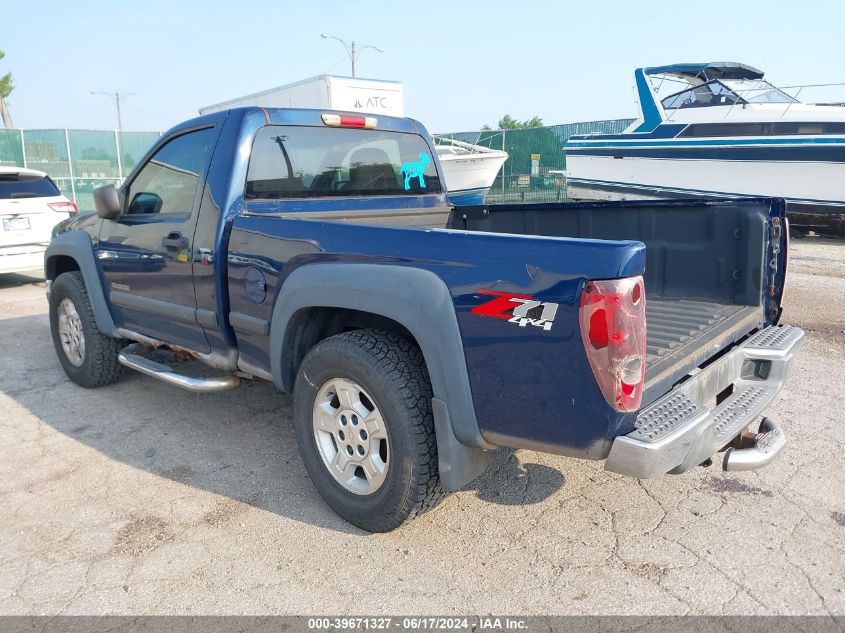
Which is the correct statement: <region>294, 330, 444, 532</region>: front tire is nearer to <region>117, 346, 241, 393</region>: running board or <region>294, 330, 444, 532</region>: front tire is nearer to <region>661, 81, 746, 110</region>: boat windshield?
<region>117, 346, 241, 393</region>: running board

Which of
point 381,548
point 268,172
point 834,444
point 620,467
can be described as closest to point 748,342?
point 834,444

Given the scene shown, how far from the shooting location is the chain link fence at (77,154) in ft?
63.4

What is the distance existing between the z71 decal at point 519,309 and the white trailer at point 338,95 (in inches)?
419

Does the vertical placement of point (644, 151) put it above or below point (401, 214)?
above

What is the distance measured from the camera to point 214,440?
161 inches

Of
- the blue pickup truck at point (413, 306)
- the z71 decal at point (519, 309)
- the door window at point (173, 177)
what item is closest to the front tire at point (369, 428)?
the blue pickup truck at point (413, 306)

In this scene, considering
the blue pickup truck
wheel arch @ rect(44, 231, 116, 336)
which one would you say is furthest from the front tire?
wheel arch @ rect(44, 231, 116, 336)

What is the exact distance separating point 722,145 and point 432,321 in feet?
39.5

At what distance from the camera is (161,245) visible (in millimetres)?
3895

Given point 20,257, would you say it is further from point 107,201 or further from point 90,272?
point 107,201

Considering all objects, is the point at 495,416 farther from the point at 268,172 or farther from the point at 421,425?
the point at 268,172

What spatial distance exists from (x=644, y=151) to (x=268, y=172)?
11.8m

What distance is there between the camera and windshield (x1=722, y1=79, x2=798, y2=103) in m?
12.6

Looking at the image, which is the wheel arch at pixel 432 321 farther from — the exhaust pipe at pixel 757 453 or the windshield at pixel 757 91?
the windshield at pixel 757 91
